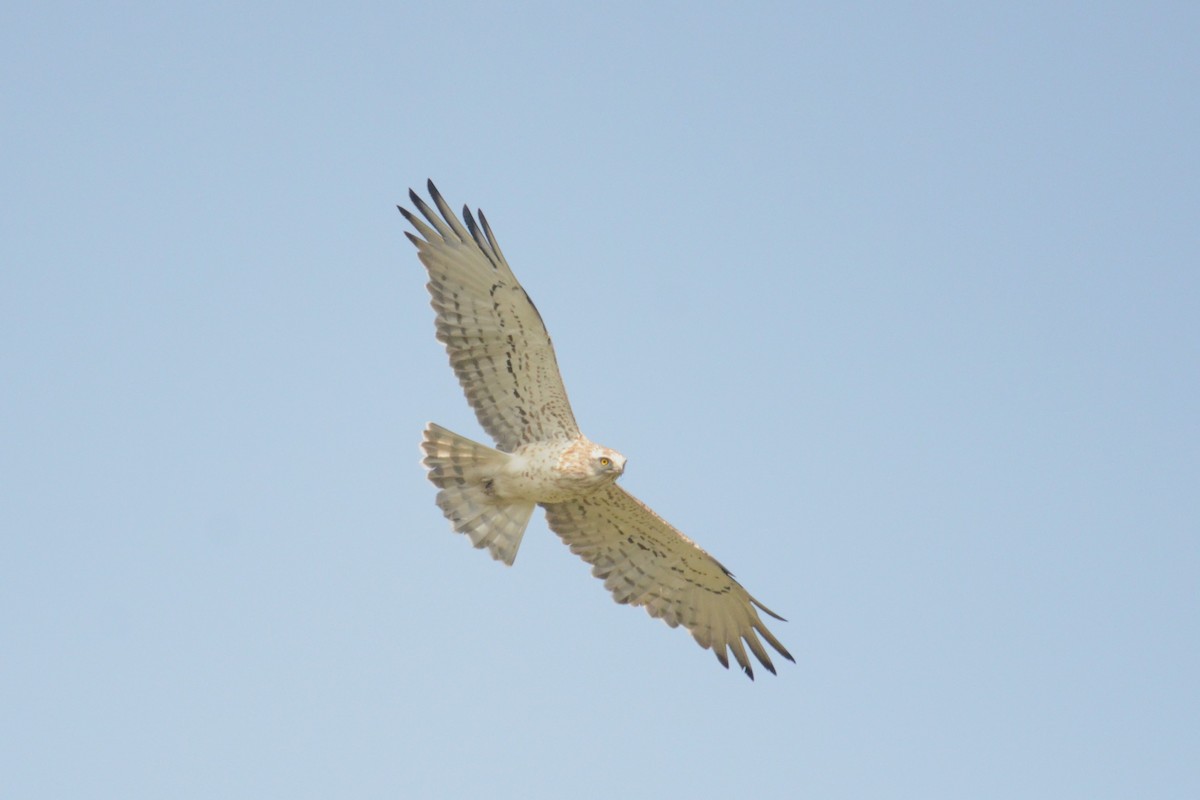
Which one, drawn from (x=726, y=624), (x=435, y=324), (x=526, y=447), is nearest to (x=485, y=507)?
(x=526, y=447)

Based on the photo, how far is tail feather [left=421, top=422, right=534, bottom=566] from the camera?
13.0 metres

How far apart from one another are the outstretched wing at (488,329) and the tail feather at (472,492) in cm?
31

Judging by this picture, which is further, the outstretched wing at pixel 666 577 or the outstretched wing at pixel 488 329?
the outstretched wing at pixel 666 577

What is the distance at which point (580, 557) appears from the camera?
13992mm

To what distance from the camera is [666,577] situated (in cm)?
1404

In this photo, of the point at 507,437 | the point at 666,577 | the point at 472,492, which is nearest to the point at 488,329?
the point at 507,437

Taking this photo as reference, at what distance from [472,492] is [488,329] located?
1.36m

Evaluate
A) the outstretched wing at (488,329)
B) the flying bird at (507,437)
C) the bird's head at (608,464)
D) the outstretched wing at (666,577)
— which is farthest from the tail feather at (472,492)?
the bird's head at (608,464)

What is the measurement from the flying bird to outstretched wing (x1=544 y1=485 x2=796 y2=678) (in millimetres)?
18

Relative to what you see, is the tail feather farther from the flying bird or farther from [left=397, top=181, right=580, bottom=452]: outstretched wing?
[left=397, top=181, right=580, bottom=452]: outstretched wing

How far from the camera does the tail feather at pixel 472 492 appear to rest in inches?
513

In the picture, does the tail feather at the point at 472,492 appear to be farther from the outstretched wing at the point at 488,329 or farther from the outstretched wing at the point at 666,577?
the outstretched wing at the point at 666,577

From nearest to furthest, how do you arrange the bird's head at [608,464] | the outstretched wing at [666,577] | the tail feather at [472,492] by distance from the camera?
1. the bird's head at [608,464]
2. the tail feather at [472,492]
3. the outstretched wing at [666,577]

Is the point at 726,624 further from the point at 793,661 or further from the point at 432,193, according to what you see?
the point at 432,193
